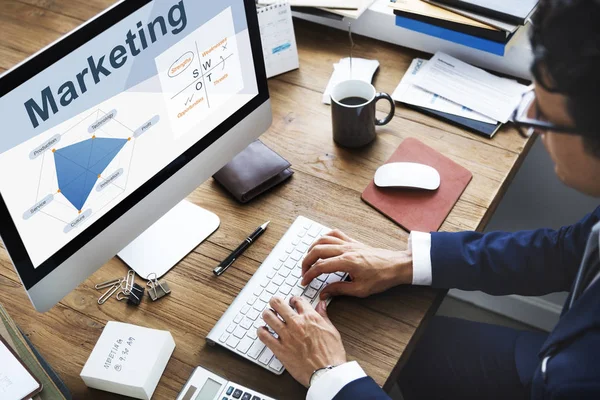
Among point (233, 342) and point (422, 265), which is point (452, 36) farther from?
point (233, 342)

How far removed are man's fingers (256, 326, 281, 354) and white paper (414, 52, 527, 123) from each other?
2.22 feet

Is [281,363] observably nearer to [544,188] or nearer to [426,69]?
[426,69]

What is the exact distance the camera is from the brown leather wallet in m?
1.29

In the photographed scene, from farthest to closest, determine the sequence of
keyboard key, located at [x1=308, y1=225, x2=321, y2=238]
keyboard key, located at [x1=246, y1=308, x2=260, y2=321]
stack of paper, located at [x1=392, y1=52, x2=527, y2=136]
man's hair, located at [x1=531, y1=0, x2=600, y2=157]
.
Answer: stack of paper, located at [x1=392, y1=52, x2=527, y2=136], keyboard key, located at [x1=308, y1=225, x2=321, y2=238], keyboard key, located at [x1=246, y1=308, x2=260, y2=321], man's hair, located at [x1=531, y1=0, x2=600, y2=157]

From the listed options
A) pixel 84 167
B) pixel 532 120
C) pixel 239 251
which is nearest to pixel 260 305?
pixel 239 251

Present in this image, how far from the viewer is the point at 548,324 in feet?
6.52

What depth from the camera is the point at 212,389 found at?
3.32 feet

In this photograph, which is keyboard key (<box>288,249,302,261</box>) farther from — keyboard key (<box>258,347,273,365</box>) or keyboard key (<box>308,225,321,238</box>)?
keyboard key (<box>258,347,273,365</box>)

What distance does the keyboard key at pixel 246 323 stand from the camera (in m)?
1.09

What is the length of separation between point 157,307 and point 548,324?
1.31m

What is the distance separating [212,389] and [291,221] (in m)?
0.37

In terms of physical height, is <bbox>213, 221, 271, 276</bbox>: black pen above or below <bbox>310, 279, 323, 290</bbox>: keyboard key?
above

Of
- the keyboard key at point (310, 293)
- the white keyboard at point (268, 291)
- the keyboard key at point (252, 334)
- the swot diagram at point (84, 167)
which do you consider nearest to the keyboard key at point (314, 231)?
the white keyboard at point (268, 291)

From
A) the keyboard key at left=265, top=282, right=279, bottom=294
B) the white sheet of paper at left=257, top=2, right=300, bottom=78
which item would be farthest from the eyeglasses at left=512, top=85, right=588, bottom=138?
the white sheet of paper at left=257, top=2, right=300, bottom=78
